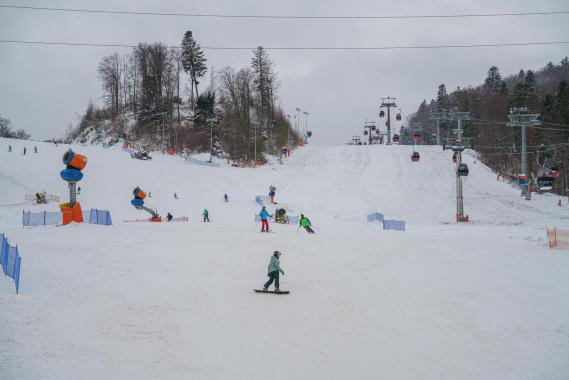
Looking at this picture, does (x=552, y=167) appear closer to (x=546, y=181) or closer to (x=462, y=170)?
(x=546, y=181)

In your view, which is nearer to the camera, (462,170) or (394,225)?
(394,225)

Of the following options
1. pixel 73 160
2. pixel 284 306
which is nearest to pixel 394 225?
pixel 284 306

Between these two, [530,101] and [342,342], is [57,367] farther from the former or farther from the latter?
[530,101]

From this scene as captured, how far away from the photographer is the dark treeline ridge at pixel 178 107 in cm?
7712

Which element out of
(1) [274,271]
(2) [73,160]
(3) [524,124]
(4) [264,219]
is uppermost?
(3) [524,124]

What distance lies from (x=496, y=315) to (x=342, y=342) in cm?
483

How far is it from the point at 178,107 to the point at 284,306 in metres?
71.4

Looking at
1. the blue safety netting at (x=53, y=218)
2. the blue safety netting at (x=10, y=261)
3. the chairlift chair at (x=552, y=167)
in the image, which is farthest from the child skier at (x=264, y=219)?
the chairlift chair at (x=552, y=167)

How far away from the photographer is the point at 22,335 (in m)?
9.23

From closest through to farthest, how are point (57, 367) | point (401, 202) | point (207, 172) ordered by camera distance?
point (57, 367), point (401, 202), point (207, 172)

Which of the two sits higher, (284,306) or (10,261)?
(10,261)

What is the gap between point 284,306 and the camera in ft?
39.5

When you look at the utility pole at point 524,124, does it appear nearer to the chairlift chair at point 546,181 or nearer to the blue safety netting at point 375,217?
the chairlift chair at point 546,181

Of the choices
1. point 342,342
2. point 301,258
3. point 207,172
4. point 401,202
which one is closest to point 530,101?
point 401,202
